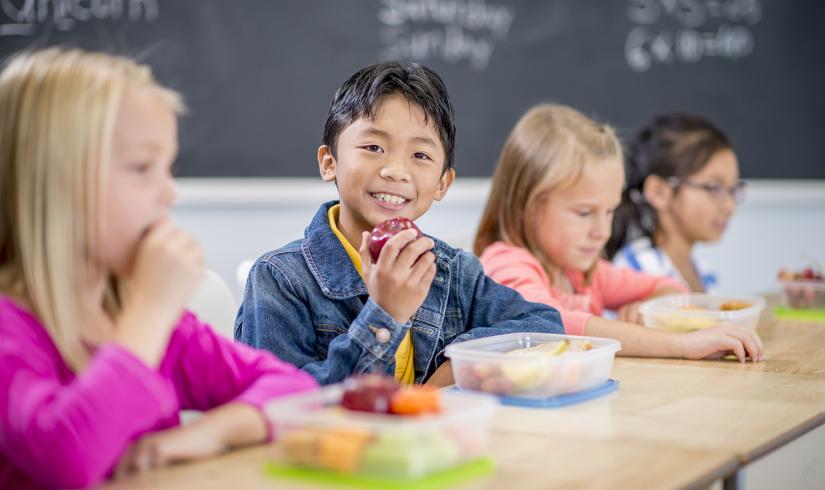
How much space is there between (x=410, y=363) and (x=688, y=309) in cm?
75

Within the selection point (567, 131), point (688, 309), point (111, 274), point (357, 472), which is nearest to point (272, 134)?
point (567, 131)

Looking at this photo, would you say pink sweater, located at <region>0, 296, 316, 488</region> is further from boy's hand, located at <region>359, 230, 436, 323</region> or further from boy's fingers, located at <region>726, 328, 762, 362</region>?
boy's fingers, located at <region>726, 328, 762, 362</region>

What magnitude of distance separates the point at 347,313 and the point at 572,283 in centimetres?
94

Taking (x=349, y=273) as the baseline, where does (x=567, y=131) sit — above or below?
above

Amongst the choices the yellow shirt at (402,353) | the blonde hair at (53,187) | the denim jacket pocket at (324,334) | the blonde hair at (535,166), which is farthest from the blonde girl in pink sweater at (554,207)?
the blonde hair at (53,187)

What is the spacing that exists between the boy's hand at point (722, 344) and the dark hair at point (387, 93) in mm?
578

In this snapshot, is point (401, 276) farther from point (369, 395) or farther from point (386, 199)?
point (369, 395)

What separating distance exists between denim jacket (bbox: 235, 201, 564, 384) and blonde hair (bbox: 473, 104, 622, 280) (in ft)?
1.64

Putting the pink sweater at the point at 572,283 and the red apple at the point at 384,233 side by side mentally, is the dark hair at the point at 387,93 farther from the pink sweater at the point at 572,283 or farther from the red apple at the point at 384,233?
the pink sweater at the point at 572,283

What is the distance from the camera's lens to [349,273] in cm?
168

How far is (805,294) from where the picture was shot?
268cm

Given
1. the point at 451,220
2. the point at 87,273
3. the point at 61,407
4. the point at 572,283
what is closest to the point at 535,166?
the point at 572,283

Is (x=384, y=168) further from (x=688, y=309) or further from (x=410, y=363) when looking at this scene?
(x=688, y=309)

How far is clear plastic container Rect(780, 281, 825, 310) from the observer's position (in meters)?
2.67
